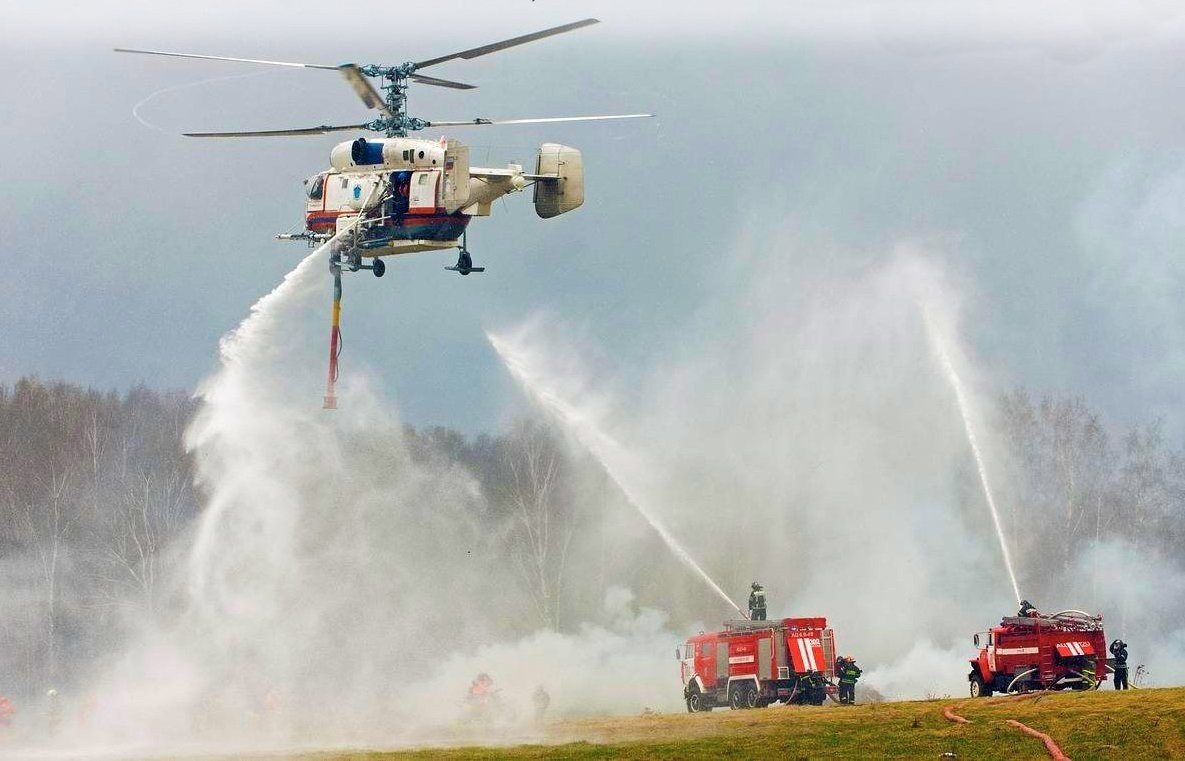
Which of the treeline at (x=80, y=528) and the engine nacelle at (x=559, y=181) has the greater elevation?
the engine nacelle at (x=559, y=181)

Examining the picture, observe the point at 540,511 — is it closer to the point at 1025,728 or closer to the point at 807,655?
the point at 807,655

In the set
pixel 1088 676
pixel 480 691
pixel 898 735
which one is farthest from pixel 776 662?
pixel 898 735

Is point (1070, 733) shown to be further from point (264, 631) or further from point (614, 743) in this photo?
point (264, 631)

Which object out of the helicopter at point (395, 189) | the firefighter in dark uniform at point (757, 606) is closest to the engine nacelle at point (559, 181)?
the helicopter at point (395, 189)

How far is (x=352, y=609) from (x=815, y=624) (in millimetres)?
25954

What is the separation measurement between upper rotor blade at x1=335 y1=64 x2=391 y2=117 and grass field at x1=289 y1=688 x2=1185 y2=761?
1994 centimetres

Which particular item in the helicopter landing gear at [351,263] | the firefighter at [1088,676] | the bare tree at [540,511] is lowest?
the firefighter at [1088,676]

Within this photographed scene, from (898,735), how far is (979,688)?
27.0 feet

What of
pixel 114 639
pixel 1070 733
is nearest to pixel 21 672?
pixel 114 639

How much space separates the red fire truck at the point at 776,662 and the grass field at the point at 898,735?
3503 mm

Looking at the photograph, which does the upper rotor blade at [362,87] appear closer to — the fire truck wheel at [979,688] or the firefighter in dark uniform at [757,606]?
the firefighter in dark uniform at [757,606]

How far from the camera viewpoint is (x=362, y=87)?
4756cm

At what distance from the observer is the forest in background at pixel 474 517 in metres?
74.9

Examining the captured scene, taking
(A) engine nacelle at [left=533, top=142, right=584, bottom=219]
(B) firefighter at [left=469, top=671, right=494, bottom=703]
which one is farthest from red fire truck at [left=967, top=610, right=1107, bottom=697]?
(A) engine nacelle at [left=533, top=142, right=584, bottom=219]
